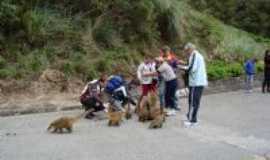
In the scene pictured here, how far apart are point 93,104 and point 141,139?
2.89m

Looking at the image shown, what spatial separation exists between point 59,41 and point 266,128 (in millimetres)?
8236

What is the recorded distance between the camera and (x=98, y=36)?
17.9 meters

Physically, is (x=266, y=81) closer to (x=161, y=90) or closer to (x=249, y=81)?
(x=249, y=81)

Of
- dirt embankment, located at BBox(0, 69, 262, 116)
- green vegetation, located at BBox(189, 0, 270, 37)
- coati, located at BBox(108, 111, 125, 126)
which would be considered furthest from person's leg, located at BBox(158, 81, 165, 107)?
green vegetation, located at BBox(189, 0, 270, 37)

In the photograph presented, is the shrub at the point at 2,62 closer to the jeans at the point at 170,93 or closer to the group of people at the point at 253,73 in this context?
Answer: the jeans at the point at 170,93

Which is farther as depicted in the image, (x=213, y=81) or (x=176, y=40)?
(x=176, y=40)

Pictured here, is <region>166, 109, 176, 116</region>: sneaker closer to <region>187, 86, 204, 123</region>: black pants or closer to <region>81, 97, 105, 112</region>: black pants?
<region>187, 86, 204, 123</region>: black pants

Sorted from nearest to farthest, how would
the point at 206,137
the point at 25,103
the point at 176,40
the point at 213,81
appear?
the point at 206,137
the point at 25,103
the point at 213,81
the point at 176,40

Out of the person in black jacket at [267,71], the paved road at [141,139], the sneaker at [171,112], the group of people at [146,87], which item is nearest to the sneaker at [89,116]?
the group of people at [146,87]

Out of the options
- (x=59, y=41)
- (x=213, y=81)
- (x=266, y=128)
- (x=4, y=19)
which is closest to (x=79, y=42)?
(x=59, y=41)

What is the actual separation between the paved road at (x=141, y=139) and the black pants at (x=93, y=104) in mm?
499

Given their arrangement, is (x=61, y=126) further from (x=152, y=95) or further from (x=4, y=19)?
(x=4, y=19)

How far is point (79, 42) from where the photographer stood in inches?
668

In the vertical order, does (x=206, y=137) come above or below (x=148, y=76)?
below
